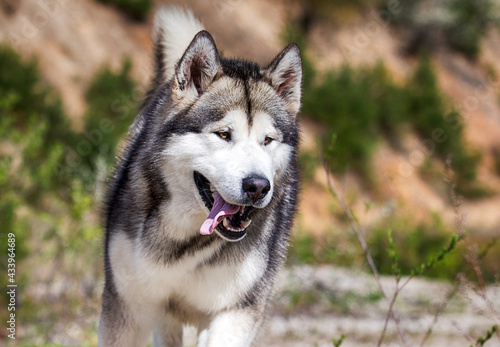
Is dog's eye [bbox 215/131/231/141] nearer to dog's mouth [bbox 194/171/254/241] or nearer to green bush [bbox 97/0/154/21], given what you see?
dog's mouth [bbox 194/171/254/241]

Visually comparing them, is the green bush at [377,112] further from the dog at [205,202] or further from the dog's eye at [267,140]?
the dog's eye at [267,140]

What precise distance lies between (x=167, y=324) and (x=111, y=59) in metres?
13.1

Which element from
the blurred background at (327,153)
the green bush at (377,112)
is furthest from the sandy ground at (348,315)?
the green bush at (377,112)

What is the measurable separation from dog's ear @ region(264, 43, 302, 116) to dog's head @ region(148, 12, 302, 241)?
11 millimetres

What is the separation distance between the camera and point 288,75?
3.30 m

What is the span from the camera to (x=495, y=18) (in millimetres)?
28484

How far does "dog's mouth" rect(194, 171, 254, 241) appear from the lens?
2797mm

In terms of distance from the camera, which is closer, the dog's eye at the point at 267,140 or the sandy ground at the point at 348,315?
the dog's eye at the point at 267,140

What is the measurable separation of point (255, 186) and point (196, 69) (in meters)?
0.79

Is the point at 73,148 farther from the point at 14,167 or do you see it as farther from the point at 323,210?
the point at 323,210

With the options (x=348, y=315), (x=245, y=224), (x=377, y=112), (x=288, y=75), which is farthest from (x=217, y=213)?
(x=377, y=112)

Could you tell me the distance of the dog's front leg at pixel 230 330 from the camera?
295cm

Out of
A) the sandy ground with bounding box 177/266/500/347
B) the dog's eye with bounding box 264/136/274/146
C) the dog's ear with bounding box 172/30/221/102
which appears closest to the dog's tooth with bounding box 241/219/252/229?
the dog's eye with bounding box 264/136/274/146

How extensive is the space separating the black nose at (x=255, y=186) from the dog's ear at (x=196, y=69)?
611 mm
